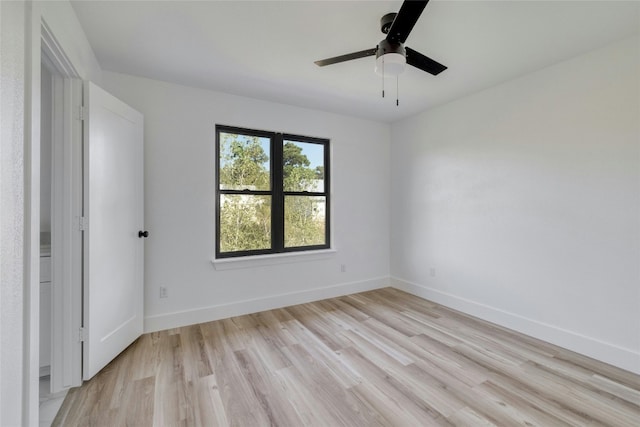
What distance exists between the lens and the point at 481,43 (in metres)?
2.13

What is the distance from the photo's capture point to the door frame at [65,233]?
72.1 inches

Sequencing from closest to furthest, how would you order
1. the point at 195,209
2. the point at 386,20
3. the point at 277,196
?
the point at 386,20 → the point at 195,209 → the point at 277,196

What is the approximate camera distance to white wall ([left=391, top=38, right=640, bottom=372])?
2123 mm

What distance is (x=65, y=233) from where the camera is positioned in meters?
1.84

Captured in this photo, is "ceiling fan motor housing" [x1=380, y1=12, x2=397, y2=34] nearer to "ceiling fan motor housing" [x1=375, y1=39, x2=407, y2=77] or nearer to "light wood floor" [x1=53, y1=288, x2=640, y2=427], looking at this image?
"ceiling fan motor housing" [x1=375, y1=39, x2=407, y2=77]

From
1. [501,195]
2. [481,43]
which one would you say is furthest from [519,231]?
[481,43]

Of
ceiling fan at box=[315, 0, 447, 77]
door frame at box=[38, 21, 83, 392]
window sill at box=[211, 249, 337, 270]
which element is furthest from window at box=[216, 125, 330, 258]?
ceiling fan at box=[315, 0, 447, 77]

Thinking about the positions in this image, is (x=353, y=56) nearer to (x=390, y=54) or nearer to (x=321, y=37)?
(x=390, y=54)

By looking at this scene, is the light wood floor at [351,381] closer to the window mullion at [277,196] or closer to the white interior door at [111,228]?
the white interior door at [111,228]

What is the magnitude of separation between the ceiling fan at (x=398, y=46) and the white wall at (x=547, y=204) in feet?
4.57

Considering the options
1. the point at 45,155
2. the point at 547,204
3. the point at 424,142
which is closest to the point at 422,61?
the point at 547,204

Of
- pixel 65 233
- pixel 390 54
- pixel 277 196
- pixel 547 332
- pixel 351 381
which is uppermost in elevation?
pixel 390 54

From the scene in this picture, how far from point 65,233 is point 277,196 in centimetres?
203

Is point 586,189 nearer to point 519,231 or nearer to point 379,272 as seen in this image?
point 519,231
